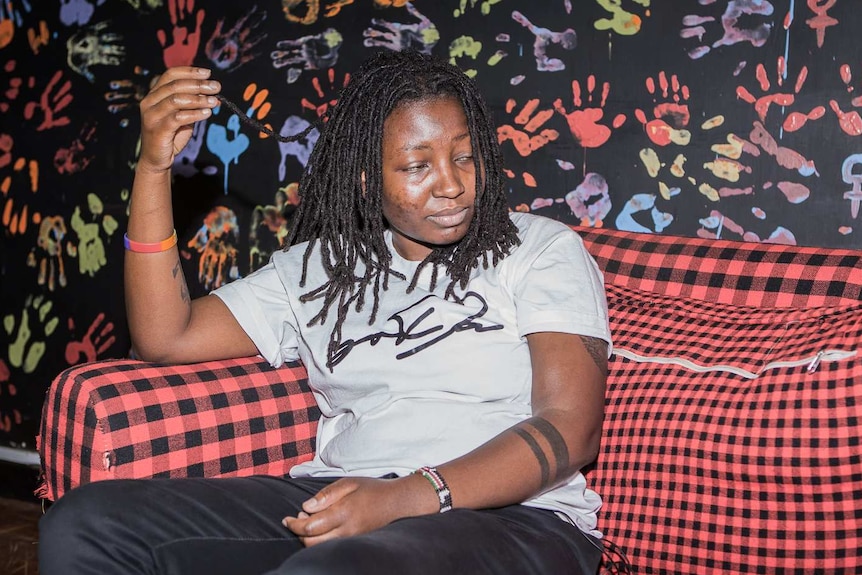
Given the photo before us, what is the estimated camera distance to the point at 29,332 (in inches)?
113

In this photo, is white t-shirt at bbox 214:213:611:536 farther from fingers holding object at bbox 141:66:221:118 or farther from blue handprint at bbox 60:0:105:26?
blue handprint at bbox 60:0:105:26

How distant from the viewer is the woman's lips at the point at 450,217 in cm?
147

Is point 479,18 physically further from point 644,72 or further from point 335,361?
point 335,361

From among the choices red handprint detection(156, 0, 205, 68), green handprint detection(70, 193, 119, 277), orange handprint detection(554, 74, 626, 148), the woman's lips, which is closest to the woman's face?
the woman's lips

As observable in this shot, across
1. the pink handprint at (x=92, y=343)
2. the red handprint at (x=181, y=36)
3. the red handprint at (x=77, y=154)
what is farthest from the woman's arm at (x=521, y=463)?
the red handprint at (x=77, y=154)

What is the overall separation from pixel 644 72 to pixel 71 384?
4.32 feet

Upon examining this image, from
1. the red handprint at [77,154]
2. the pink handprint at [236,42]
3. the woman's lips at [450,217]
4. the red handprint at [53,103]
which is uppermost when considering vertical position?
the pink handprint at [236,42]

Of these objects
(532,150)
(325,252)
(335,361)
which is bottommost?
(335,361)

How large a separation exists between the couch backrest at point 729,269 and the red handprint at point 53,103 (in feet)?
5.75

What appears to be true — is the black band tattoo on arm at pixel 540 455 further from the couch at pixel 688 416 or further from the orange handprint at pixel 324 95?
the orange handprint at pixel 324 95

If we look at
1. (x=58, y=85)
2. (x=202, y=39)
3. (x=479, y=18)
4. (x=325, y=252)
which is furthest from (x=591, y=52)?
(x=58, y=85)

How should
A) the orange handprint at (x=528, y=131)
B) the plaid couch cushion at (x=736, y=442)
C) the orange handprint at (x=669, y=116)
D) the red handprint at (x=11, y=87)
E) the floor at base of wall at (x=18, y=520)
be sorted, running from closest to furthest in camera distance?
the plaid couch cushion at (x=736, y=442) < the orange handprint at (x=669, y=116) < the orange handprint at (x=528, y=131) < the floor at base of wall at (x=18, y=520) < the red handprint at (x=11, y=87)

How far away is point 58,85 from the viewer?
9.00 ft

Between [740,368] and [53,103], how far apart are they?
222 cm
